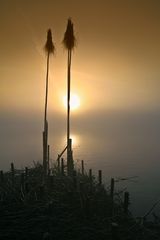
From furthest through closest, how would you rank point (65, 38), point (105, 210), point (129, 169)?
point (129, 169)
point (65, 38)
point (105, 210)

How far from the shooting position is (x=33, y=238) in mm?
14258

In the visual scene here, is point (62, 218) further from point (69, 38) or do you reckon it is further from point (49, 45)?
point (49, 45)

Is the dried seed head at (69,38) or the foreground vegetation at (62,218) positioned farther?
the dried seed head at (69,38)

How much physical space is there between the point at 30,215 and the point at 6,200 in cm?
272

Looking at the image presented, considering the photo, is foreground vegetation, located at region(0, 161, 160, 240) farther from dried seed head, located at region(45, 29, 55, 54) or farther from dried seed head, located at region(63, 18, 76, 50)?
dried seed head, located at region(45, 29, 55, 54)

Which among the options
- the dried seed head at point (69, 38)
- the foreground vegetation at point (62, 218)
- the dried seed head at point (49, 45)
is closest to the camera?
the foreground vegetation at point (62, 218)

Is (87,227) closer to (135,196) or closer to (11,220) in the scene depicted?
(11,220)

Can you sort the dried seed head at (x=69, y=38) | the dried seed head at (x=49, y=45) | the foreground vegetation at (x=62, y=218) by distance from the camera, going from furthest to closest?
the dried seed head at (x=49, y=45) < the dried seed head at (x=69, y=38) < the foreground vegetation at (x=62, y=218)

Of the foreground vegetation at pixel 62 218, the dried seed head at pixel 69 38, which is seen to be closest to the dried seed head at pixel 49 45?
the dried seed head at pixel 69 38

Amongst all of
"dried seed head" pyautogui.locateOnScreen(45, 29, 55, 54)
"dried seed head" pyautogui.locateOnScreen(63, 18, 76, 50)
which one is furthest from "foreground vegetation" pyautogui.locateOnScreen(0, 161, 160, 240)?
"dried seed head" pyautogui.locateOnScreen(45, 29, 55, 54)

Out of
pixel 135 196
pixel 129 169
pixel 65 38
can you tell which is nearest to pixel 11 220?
pixel 65 38

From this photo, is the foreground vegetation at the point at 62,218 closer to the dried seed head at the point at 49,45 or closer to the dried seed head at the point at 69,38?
the dried seed head at the point at 69,38

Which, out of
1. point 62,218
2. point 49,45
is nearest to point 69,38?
point 49,45

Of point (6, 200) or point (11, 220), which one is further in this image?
point (6, 200)
